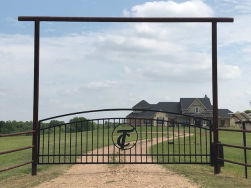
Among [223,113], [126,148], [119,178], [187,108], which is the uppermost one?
[187,108]

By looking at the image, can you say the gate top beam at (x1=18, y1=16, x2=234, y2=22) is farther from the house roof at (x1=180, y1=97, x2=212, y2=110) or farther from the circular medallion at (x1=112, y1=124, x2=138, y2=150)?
the house roof at (x1=180, y1=97, x2=212, y2=110)

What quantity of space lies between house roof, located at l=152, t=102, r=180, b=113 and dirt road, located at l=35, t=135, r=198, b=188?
49182 millimetres

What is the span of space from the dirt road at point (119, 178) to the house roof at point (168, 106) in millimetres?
49182

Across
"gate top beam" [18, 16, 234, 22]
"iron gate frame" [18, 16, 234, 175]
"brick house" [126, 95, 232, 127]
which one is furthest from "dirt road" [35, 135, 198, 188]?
"brick house" [126, 95, 232, 127]

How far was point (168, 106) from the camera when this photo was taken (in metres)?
58.0

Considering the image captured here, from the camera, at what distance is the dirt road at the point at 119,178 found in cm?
661

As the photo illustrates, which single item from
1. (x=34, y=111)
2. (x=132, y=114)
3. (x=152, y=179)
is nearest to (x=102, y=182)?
(x=152, y=179)

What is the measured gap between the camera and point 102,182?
685 centimetres

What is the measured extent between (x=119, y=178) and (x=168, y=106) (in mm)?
51564

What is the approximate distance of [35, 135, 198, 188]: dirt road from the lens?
6.61m

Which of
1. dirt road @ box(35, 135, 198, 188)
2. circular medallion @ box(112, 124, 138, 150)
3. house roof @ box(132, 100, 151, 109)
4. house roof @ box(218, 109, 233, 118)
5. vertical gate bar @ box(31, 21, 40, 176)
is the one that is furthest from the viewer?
house roof @ box(218, 109, 233, 118)

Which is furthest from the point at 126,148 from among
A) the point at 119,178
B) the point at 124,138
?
the point at 119,178

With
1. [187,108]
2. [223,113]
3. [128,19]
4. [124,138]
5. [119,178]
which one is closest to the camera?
[119,178]

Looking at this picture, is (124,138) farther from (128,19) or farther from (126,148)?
(128,19)
